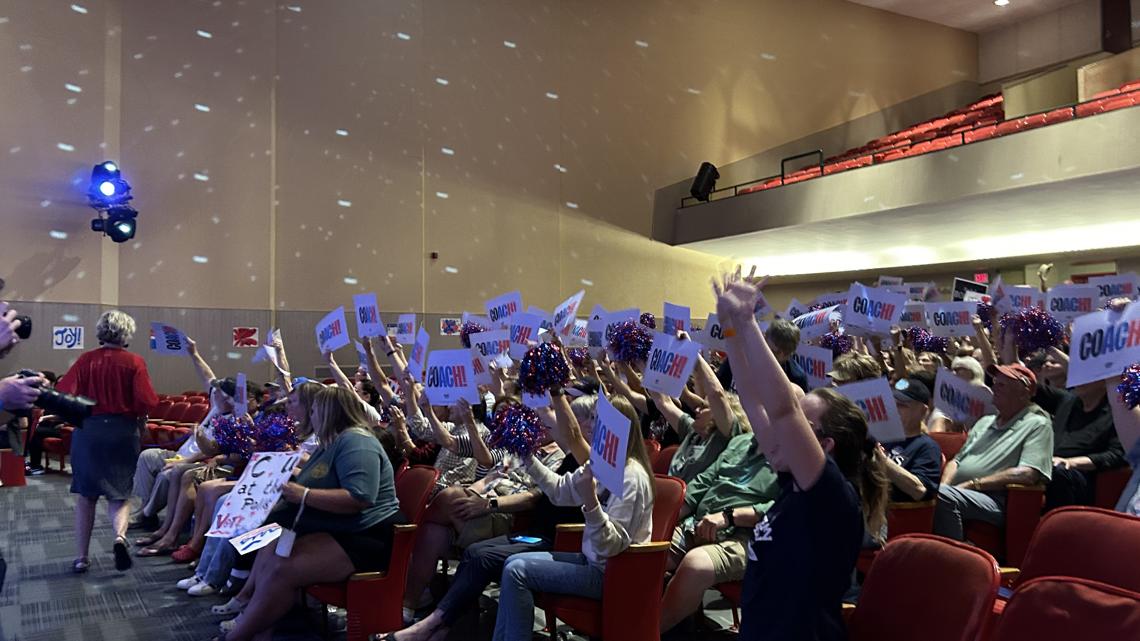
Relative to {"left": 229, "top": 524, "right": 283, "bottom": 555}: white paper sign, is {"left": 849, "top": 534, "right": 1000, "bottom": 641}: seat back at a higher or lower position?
higher

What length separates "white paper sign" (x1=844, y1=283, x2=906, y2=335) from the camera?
5875 millimetres

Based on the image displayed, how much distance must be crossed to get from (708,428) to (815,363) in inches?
32.6

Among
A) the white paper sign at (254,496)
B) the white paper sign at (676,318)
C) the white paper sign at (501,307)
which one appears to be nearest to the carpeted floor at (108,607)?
the white paper sign at (254,496)

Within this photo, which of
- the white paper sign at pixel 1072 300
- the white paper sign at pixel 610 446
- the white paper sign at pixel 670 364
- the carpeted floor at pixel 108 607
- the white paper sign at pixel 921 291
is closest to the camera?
the white paper sign at pixel 610 446

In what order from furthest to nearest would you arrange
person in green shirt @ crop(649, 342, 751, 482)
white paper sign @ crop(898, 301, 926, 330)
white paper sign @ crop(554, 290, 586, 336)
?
white paper sign @ crop(898, 301, 926, 330) → white paper sign @ crop(554, 290, 586, 336) → person in green shirt @ crop(649, 342, 751, 482)

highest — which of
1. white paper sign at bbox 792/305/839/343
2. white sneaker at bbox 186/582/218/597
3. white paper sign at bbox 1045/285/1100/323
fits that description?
white paper sign at bbox 1045/285/1100/323

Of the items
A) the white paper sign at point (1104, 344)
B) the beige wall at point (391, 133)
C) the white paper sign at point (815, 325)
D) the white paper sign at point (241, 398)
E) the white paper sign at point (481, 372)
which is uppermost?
the beige wall at point (391, 133)

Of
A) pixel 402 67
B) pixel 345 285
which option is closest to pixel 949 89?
pixel 402 67

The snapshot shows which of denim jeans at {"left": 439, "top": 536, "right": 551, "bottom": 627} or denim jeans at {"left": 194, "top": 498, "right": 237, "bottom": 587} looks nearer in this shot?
denim jeans at {"left": 439, "top": 536, "right": 551, "bottom": 627}

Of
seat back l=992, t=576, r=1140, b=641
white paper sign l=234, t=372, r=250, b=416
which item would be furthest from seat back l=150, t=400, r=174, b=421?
seat back l=992, t=576, r=1140, b=641

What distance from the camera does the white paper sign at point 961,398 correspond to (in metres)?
4.14

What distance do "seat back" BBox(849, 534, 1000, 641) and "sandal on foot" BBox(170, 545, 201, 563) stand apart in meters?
4.86

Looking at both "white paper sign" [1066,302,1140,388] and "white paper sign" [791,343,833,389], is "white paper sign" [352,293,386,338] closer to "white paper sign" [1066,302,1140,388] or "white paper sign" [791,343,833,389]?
"white paper sign" [791,343,833,389]

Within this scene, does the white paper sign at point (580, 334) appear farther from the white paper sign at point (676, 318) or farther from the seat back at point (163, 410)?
the seat back at point (163, 410)
